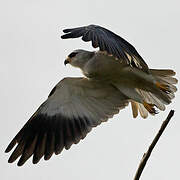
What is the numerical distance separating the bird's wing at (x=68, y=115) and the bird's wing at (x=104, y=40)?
4.70 feet

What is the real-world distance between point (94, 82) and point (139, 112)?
1.17 meters

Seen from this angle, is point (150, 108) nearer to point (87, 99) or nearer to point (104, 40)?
point (87, 99)

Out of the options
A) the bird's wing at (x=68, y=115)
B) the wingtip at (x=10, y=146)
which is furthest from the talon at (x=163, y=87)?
the wingtip at (x=10, y=146)

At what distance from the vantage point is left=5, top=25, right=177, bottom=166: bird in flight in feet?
24.2

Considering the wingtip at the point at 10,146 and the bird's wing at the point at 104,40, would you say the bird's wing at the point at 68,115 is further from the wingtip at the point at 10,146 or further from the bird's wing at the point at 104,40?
the bird's wing at the point at 104,40

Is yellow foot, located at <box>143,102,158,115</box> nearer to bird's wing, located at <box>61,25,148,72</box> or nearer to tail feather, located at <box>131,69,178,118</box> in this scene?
tail feather, located at <box>131,69,178,118</box>

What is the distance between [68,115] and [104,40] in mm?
2375

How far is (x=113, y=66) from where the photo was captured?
290 inches

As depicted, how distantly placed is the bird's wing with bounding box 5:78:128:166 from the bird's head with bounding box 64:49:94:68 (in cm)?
23

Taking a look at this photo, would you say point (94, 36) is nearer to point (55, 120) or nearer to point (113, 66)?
point (113, 66)

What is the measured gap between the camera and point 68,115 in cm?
787

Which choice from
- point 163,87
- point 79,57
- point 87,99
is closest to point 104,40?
point 79,57

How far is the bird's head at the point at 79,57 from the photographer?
7609mm

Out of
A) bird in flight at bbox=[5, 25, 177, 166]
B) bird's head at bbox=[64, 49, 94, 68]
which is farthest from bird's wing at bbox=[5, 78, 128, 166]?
bird's head at bbox=[64, 49, 94, 68]
